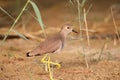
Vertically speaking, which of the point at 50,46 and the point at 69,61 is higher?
the point at 50,46

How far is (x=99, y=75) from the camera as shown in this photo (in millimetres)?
8062

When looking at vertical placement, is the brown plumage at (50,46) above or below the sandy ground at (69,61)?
above

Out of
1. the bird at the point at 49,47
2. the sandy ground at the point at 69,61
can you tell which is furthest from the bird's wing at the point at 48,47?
the sandy ground at the point at 69,61

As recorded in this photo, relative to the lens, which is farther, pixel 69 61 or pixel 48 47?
pixel 69 61

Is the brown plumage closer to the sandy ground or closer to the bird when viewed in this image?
the bird

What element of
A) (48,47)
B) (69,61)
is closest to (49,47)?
(48,47)

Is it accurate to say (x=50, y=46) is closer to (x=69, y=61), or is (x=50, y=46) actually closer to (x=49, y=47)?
(x=49, y=47)

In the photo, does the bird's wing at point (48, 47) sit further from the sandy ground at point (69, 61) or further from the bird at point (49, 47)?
the sandy ground at point (69, 61)

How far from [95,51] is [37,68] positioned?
6.02 ft

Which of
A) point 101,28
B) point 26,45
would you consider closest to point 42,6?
point 101,28

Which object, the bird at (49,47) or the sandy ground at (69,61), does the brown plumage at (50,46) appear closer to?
the bird at (49,47)

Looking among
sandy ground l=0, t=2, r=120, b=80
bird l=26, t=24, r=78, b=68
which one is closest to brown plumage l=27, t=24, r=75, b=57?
bird l=26, t=24, r=78, b=68

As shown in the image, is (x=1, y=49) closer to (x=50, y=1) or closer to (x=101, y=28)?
(x=101, y=28)

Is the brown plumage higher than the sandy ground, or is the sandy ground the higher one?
the brown plumage
